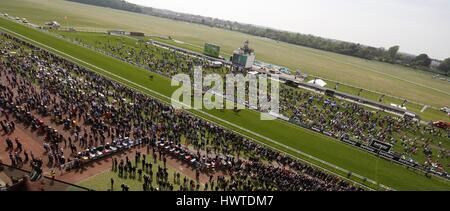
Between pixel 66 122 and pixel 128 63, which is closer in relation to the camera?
pixel 66 122

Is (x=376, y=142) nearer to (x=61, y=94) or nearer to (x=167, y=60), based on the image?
(x=61, y=94)

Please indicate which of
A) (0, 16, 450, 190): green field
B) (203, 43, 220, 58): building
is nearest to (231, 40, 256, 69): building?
(203, 43, 220, 58): building

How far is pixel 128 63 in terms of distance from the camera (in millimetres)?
73438

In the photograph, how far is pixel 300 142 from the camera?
45000 mm

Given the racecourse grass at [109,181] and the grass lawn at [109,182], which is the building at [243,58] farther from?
the grass lawn at [109,182]

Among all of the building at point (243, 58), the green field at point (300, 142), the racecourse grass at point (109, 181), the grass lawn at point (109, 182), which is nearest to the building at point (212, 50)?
the building at point (243, 58)

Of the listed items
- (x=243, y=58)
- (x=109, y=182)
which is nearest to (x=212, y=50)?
(x=243, y=58)

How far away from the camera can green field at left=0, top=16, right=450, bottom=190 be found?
39094 mm

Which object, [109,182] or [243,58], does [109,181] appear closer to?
[109,182]
